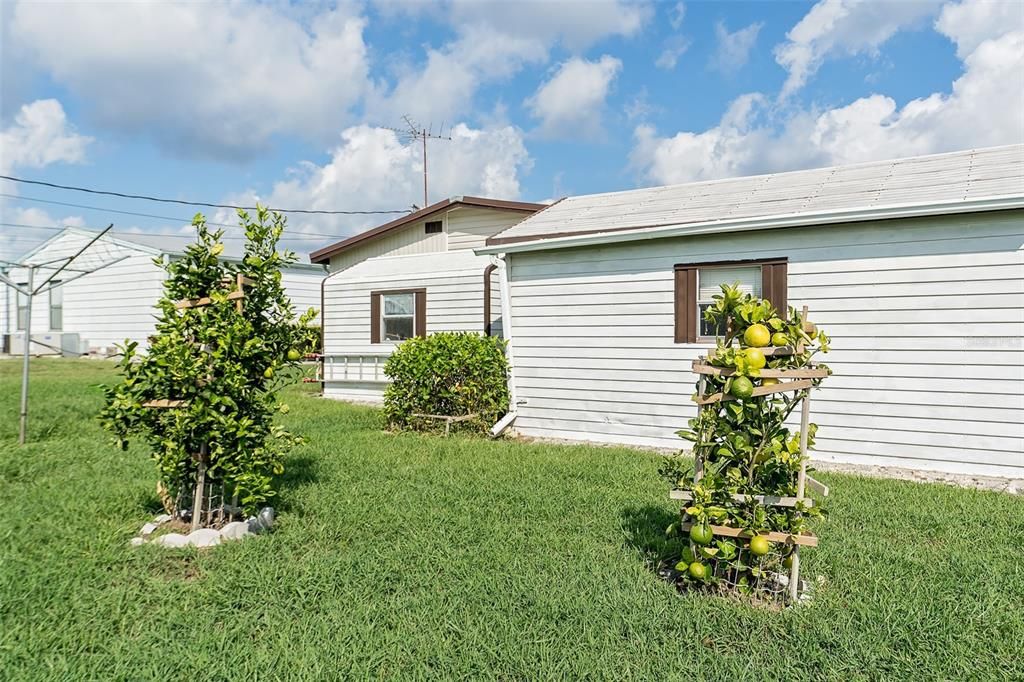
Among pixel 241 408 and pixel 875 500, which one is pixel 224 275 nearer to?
pixel 241 408

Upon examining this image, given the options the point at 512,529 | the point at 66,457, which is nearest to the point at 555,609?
the point at 512,529

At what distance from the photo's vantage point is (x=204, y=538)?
4.04 m

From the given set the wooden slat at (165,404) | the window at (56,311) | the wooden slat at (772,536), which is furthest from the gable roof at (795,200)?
the window at (56,311)

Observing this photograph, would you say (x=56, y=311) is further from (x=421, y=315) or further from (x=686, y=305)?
(x=686, y=305)

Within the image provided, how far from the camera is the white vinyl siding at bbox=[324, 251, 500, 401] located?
10422mm

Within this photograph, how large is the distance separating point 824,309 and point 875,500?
219 centimetres

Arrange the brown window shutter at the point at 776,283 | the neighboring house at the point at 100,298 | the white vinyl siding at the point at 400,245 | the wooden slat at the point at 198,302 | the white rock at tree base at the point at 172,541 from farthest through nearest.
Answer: the neighboring house at the point at 100,298, the white vinyl siding at the point at 400,245, the brown window shutter at the point at 776,283, the wooden slat at the point at 198,302, the white rock at tree base at the point at 172,541

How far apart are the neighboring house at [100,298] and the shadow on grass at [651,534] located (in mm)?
15053

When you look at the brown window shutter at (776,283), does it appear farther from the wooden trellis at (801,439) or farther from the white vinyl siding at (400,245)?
the white vinyl siding at (400,245)

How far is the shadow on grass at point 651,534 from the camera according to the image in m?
3.80

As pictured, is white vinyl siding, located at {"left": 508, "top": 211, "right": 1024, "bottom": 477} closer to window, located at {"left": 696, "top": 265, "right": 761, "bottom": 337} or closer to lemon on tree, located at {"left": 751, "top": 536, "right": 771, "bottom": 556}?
window, located at {"left": 696, "top": 265, "right": 761, "bottom": 337}

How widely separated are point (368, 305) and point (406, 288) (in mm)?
994

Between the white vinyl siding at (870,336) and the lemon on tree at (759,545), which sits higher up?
the white vinyl siding at (870,336)

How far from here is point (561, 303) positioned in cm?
793
